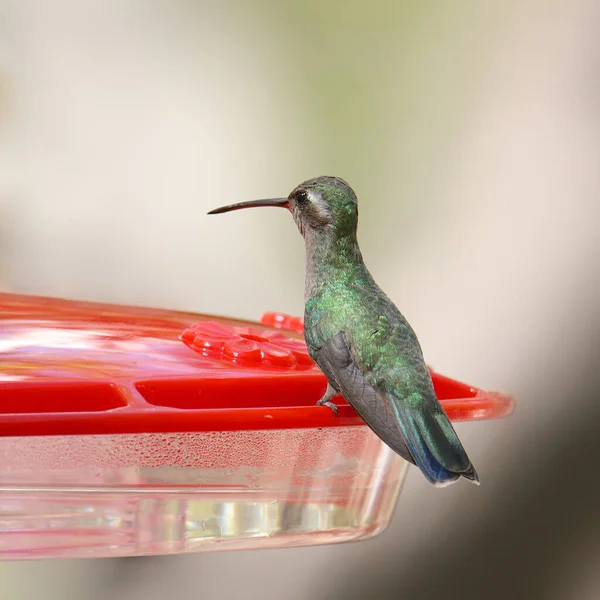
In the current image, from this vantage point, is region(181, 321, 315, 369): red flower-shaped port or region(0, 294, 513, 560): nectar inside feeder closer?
region(0, 294, 513, 560): nectar inside feeder

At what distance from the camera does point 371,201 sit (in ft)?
17.8

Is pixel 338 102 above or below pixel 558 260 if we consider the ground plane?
above

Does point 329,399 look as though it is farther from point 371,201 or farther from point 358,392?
point 371,201

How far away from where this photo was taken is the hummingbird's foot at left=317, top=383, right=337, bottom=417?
1.57 metres

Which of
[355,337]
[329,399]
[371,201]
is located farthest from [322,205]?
[371,201]

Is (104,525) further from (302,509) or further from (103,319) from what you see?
(103,319)

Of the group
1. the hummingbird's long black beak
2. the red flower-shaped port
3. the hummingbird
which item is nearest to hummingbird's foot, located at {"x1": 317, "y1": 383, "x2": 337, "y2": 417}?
the hummingbird

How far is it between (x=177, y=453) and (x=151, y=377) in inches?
5.0

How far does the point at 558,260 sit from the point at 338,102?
4.50 ft

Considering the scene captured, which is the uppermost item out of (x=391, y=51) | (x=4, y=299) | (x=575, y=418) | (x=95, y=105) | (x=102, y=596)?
(x=391, y=51)

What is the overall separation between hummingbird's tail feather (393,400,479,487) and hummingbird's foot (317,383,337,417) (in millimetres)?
99

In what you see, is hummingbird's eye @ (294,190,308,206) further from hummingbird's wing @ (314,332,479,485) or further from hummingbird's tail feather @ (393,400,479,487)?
hummingbird's tail feather @ (393,400,479,487)

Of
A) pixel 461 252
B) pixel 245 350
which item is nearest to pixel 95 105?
pixel 461 252

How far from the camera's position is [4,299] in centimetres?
215
